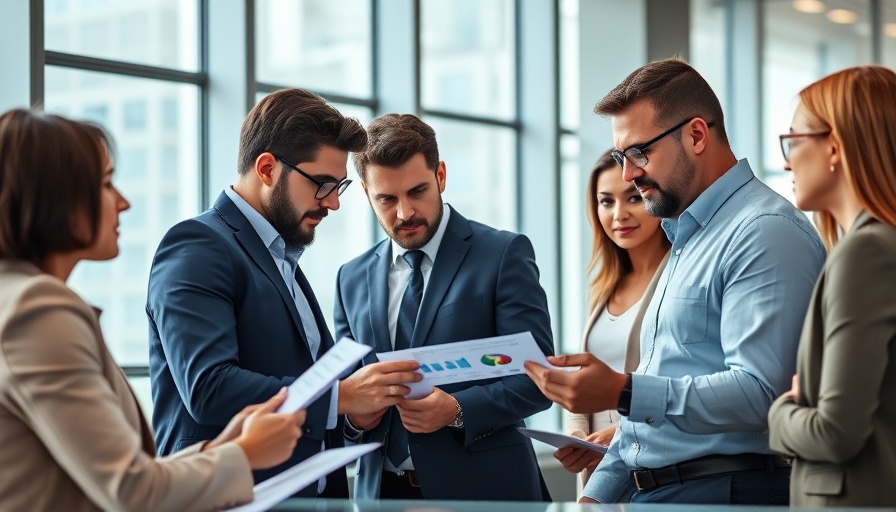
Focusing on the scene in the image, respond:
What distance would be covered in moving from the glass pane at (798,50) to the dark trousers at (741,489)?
762cm

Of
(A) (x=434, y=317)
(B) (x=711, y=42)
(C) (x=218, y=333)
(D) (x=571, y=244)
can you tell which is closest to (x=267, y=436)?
(C) (x=218, y=333)

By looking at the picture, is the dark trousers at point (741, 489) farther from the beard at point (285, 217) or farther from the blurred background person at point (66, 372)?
the beard at point (285, 217)

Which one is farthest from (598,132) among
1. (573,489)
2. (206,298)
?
(206,298)

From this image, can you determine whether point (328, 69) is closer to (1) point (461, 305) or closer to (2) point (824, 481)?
(1) point (461, 305)

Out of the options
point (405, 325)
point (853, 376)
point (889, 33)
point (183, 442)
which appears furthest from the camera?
point (889, 33)

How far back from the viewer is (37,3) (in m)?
4.26

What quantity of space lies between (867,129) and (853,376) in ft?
1.58

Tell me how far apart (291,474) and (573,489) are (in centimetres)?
530

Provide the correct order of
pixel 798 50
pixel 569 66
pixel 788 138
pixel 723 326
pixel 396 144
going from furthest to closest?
pixel 798 50 < pixel 569 66 < pixel 396 144 < pixel 723 326 < pixel 788 138

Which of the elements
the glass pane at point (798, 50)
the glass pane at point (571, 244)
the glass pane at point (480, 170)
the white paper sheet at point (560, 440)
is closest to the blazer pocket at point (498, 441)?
the white paper sheet at point (560, 440)

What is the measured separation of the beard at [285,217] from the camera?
300 centimetres

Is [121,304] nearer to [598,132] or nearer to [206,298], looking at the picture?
[206,298]

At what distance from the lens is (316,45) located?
6.32 metres

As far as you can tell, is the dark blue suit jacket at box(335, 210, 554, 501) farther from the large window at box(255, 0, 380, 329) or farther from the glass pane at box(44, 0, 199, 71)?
the large window at box(255, 0, 380, 329)
